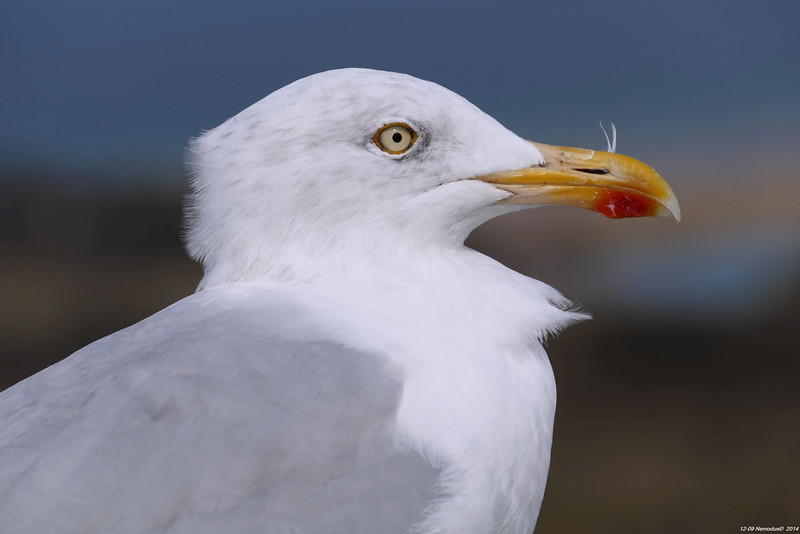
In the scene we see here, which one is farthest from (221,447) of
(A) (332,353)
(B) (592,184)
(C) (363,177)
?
(B) (592,184)

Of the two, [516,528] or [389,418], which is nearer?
[389,418]

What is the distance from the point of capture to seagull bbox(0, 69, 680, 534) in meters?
1.06

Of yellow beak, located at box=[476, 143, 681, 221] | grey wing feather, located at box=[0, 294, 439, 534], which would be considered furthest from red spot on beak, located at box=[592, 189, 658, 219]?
grey wing feather, located at box=[0, 294, 439, 534]

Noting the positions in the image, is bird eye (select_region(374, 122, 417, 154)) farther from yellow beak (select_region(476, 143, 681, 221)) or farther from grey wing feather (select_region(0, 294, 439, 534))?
grey wing feather (select_region(0, 294, 439, 534))

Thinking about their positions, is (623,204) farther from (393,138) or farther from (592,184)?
(393,138)

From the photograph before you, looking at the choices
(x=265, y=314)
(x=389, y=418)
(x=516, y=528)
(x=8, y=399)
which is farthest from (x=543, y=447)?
(x=8, y=399)

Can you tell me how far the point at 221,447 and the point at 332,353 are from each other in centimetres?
20

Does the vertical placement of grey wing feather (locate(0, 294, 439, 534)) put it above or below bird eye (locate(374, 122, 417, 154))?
below

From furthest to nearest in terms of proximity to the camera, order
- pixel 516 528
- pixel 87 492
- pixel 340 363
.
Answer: pixel 516 528, pixel 340 363, pixel 87 492

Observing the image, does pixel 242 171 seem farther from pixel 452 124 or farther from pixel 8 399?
pixel 8 399

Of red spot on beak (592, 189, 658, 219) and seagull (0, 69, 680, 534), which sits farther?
red spot on beak (592, 189, 658, 219)

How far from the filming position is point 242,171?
129 centimetres

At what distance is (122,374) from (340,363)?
302 millimetres

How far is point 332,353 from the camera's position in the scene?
3.79ft
